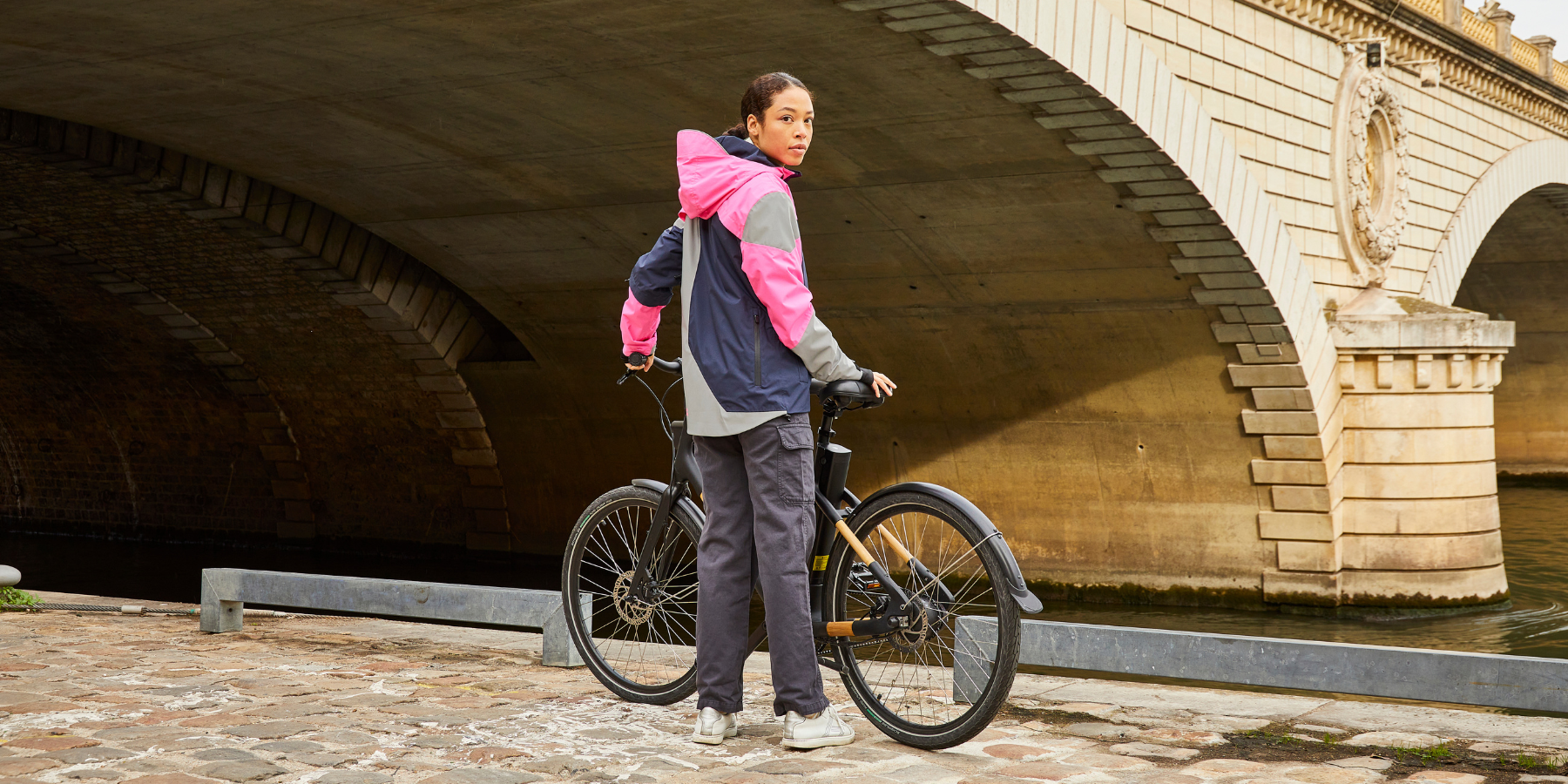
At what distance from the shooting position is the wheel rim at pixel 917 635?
348 cm

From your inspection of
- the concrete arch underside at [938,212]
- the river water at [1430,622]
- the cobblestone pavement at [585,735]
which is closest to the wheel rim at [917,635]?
the cobblestone pavement at [585,735]

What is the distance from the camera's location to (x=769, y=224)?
341cm

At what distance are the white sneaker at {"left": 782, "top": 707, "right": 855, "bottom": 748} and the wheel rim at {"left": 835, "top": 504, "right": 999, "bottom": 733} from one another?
0.15 m

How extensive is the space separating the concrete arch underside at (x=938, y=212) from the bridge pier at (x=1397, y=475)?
0.09 metres

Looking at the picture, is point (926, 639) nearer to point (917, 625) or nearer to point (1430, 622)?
point (917, 625)

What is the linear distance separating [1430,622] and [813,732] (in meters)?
9.74

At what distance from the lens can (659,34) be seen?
29.5ft

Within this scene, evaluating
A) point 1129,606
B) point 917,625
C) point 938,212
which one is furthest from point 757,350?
point 1129,606

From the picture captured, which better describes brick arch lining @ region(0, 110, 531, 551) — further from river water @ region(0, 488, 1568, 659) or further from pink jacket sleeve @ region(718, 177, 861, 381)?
pink jacket sleeve @ region(718, 177, 861, 381)

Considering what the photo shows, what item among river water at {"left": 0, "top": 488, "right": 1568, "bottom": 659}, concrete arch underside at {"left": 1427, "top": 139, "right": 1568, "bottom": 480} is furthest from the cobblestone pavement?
concrete arch underside at {"left": 1427, "top": 139, "right": 1568, "bottom": 480}

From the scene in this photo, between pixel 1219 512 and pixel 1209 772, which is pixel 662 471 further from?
pixel 1209 772

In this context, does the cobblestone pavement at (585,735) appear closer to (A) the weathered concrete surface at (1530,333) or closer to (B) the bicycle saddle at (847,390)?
(B) the bicycle saddle at (847,390)

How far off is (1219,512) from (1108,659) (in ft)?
30.2

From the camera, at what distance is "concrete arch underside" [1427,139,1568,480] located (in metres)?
20.9
